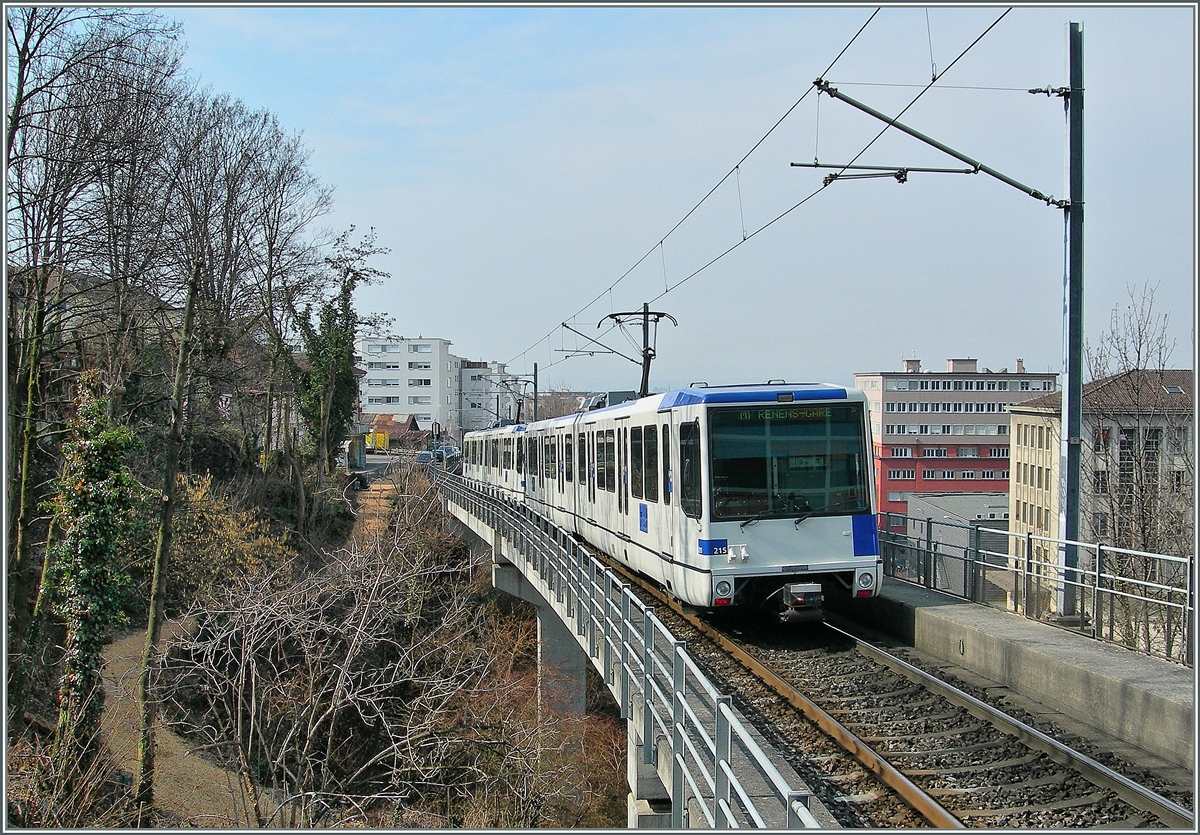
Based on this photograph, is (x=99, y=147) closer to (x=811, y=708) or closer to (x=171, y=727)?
(x=171, y=727)

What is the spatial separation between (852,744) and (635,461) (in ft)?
25.0

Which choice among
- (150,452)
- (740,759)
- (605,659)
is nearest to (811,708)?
(740,759)

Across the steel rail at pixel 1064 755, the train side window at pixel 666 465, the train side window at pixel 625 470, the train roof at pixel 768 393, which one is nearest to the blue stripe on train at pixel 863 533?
the train roof at pixel 768 393

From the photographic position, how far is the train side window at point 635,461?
47.4ft

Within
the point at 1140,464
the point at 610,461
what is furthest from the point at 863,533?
the point at 1140,464

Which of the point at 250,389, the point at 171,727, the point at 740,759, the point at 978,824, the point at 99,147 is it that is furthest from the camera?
the point at 250,389

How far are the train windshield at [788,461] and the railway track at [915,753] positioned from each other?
5.43 feet

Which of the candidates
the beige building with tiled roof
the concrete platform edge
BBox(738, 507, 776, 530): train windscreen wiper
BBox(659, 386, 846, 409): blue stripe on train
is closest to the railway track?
the concrete platform edge

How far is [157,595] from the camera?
17.9 meters

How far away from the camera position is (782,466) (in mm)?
11469

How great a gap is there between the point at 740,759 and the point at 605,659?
3.76 m

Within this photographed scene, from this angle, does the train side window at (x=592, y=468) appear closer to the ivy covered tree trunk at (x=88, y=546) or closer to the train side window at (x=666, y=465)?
the train side window at (x=666, y=465)

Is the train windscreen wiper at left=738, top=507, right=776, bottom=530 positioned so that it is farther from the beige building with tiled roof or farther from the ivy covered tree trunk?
the ivy covered tree trunk

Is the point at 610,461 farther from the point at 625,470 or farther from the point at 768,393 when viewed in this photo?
the point at 768,393
